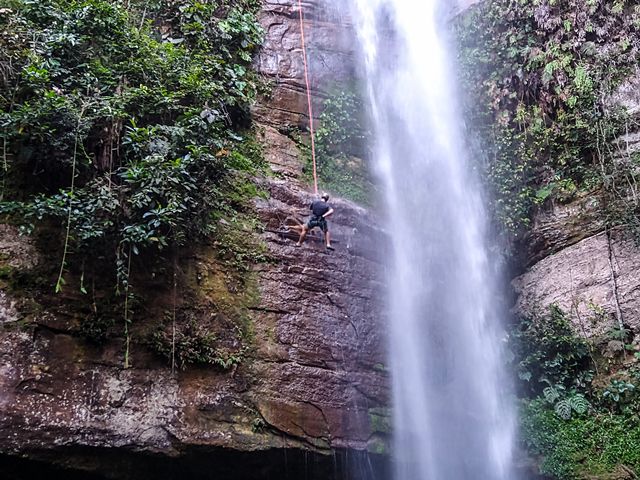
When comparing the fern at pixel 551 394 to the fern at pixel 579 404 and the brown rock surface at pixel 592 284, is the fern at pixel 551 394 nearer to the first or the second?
the fern at pixel 579 404

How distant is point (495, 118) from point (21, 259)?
8.37 metres

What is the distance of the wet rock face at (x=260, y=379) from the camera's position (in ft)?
16.8

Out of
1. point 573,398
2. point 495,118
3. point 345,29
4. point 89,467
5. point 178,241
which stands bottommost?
point 89,467

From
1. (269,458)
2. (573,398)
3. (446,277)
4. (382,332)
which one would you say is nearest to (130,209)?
(269,458)

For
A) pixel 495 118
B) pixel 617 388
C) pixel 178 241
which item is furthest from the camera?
pixel 495 118

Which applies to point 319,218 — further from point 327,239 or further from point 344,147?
point 344,147

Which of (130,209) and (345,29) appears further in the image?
(345,29)

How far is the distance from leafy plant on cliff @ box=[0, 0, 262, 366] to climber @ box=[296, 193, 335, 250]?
1.03 meters

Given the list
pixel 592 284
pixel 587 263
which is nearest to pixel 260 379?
pixel 592 284

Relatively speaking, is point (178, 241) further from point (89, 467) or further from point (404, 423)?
point (404, 423)

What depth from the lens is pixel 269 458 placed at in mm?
5891

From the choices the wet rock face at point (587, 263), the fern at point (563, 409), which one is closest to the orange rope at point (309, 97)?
the wet rock face at point (587, 263)

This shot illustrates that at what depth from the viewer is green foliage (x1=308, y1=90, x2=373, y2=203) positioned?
8914 millimetres

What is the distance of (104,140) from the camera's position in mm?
6164
